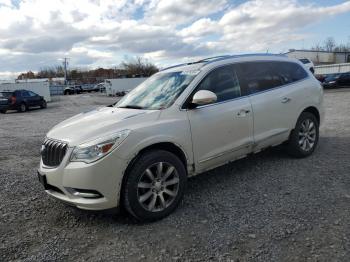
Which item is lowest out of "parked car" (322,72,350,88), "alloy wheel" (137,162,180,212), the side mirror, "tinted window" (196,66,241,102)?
"alloy wheel" (137,162,180,212)

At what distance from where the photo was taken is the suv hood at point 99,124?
12.2 ft

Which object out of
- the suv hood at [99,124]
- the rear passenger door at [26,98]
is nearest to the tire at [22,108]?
the rear passenger door at [26,98]

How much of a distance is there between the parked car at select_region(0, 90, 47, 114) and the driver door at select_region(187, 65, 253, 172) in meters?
21.9

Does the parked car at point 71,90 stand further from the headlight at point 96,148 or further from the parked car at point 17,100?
the headlight at point 96,148

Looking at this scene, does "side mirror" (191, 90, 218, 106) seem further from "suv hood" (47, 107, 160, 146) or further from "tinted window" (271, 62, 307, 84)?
"tinted window" (271, 62, 307, 84)

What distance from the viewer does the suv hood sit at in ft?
12.2

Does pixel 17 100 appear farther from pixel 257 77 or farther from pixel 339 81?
pixel 339 81

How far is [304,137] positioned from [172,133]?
3001mm

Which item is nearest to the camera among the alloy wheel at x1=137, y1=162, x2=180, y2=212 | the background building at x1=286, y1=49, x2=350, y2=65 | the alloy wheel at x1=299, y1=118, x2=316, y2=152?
the alloy wheel at x1=137, y1=162, x2=180, y2=212

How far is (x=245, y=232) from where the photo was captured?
3.54 m

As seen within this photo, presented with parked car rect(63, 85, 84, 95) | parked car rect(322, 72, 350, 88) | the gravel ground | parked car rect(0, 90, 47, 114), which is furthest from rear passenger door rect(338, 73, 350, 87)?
parked car rect(63, 85, 84, 95)

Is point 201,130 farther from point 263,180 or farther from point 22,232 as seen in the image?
point 22,232

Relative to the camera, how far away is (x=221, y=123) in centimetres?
449

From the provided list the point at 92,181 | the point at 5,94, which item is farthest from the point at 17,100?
the point at 92,181
